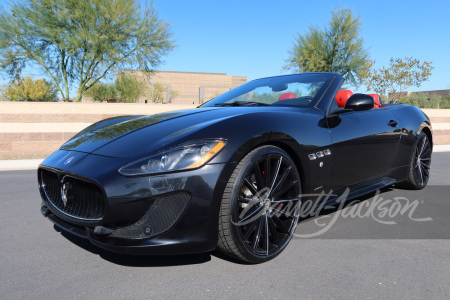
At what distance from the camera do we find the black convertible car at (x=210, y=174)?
2.21 meters

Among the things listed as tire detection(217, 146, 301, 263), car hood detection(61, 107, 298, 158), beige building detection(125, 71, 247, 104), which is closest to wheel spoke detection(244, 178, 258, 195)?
tire detection(217, 146, 301, 263)

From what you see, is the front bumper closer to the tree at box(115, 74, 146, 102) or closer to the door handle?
the door handle

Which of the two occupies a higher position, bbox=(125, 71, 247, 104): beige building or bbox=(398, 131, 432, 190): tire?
bbox=(125, 71, 247, 104): beige building

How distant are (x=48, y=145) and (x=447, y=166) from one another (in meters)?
10.6

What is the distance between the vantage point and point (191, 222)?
7.36 feet

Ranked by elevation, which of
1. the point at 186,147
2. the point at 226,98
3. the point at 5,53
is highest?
the point at 5,53

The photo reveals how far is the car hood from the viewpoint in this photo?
94.9 inches

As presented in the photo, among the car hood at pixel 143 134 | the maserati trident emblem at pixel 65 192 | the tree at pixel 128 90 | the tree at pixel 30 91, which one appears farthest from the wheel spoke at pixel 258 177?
the tree at pixel 30 91

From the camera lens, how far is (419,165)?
16.0 ft

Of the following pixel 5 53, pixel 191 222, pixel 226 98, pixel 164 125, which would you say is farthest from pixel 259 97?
pixel 5 53

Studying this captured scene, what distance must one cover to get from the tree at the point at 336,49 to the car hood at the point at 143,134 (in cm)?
2282

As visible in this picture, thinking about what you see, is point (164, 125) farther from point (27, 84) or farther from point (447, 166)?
point (27, 84)

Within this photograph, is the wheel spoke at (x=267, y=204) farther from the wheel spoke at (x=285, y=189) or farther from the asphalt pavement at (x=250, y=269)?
the asphalt pavement at (x=250, y=269)

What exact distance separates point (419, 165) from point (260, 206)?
10.7 ft
